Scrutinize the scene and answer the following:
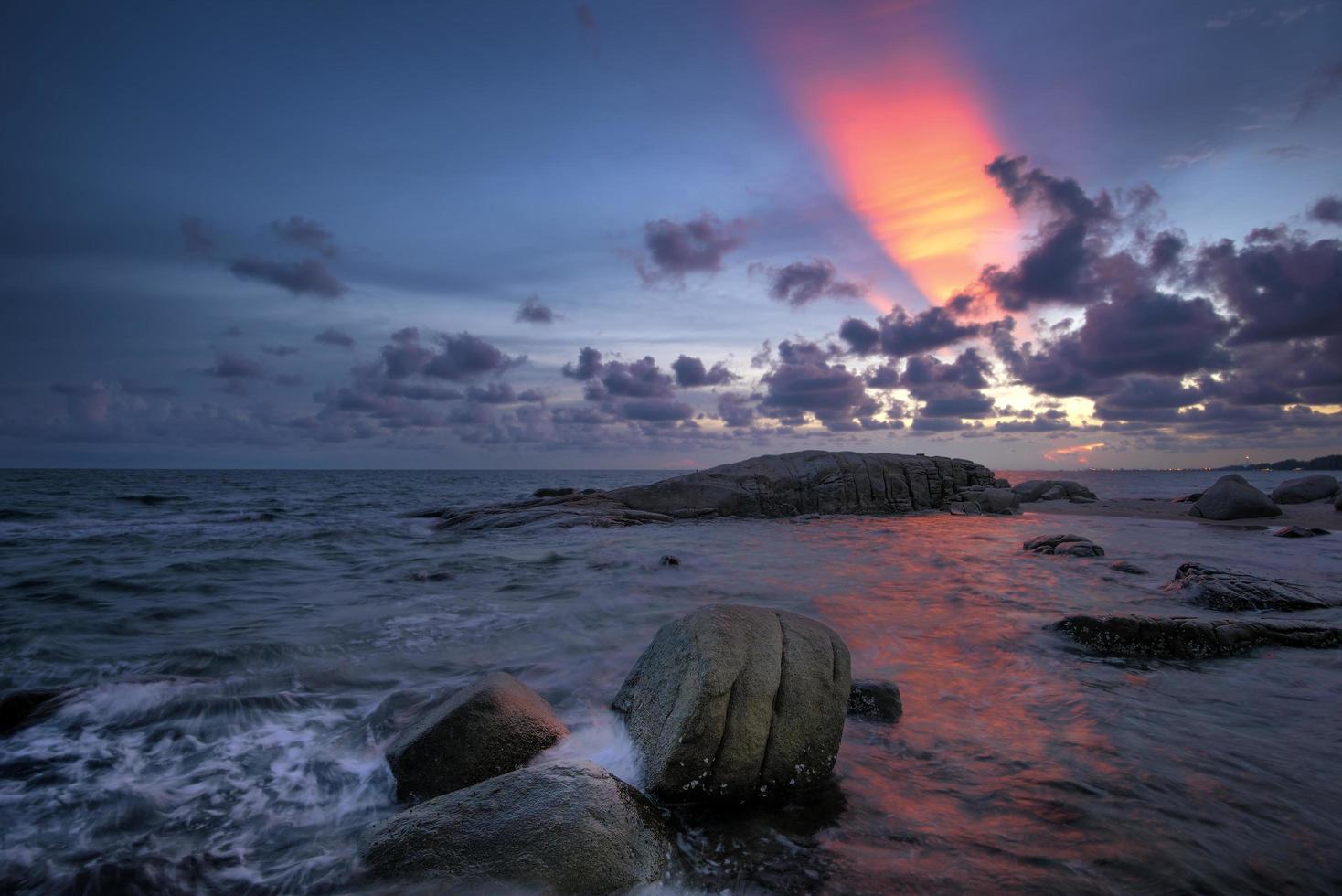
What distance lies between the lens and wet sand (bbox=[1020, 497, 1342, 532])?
60.9 feet

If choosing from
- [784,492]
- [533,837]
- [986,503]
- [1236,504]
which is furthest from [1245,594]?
[986,503]

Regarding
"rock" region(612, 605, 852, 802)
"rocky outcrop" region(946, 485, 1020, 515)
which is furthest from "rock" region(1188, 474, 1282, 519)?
"rock" region(612, 605, 852, 802)

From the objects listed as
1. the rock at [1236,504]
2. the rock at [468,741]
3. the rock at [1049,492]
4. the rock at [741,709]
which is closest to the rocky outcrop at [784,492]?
the rock at [1049,492]

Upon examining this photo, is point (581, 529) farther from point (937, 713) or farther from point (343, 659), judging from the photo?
point (937, 713)

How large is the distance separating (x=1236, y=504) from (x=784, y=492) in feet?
48.4

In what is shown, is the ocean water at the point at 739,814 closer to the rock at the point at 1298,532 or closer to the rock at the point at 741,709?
the rock at the point at 741,709

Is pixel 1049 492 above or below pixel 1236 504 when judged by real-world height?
below

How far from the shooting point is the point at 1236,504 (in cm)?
2012

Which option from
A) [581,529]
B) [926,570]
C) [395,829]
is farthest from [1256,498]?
[395,829]

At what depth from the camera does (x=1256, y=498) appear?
65.8 ft

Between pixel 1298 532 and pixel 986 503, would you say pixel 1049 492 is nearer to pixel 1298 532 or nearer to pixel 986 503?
pixel 986 503

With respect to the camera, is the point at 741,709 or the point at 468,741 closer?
the point at 741,709

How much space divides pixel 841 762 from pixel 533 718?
2.24 meters

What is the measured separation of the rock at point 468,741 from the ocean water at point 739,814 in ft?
0.72
